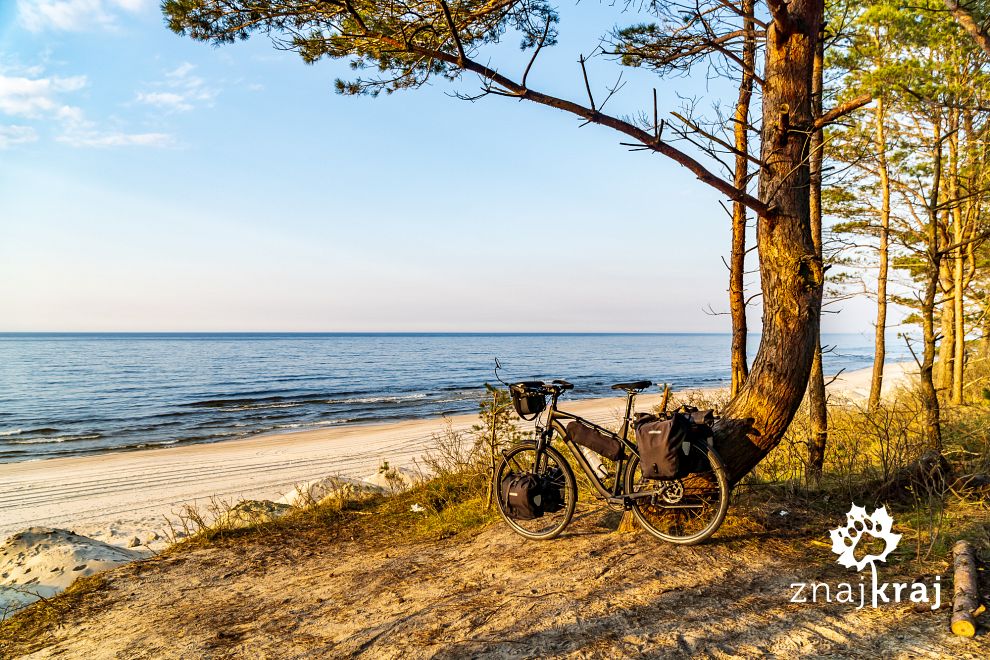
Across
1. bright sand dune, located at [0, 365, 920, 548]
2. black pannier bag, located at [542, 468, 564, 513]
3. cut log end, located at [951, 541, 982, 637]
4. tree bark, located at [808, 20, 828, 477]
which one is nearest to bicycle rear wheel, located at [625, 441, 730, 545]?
black pannier bag, located at [542, 468, 564, 513]

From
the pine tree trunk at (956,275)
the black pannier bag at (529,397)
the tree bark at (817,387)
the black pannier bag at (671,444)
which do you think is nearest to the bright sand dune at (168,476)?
the pine tree trunk at (956,275)

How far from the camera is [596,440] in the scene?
16.1 feet

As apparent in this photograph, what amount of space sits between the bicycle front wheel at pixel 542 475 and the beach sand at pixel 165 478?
369 centimetres

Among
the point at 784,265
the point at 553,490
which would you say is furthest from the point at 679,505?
the point at 784,265

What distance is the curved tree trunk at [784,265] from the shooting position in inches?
187

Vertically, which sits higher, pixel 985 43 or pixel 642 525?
pixel 985 43

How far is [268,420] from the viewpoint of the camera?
22.8m

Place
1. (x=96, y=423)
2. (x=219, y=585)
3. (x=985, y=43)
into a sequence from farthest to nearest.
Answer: (x=96, y=423), (x=985, y=43), (x=219, y=585)

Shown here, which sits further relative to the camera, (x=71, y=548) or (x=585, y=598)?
(x=71, y=548)

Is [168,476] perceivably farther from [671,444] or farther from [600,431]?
[671,444]

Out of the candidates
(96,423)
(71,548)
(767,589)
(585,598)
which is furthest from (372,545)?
(96,423)

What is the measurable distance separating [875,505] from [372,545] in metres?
4.66

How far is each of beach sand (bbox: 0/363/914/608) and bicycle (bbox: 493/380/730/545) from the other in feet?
12.9

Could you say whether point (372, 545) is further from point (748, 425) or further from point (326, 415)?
point (326, 415)
